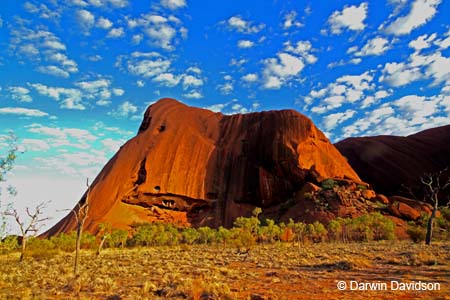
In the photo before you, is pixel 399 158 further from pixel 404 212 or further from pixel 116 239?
pixel 116 239

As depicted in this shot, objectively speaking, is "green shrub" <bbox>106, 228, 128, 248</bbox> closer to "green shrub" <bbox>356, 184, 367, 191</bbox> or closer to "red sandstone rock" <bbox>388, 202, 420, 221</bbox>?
"green shrub" <bbox>356, 184, 367, 191</bbox>

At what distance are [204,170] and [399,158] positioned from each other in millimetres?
49442

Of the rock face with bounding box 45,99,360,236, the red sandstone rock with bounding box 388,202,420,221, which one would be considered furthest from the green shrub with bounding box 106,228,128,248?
the red sandstone rock with bounding box 388,202,420,221

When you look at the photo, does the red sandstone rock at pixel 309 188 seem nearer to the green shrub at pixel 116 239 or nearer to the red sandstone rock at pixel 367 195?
the red sandstone rock at pixel 367 195

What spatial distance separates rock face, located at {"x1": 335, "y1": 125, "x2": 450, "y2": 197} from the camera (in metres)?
79.3

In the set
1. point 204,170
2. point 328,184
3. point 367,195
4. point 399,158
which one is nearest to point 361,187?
point 367,195

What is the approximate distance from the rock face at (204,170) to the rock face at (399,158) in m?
17.5

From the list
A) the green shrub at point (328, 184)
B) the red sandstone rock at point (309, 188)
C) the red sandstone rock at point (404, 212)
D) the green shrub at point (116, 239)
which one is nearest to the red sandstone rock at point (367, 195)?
the red sandstone rock at point (404, 212)

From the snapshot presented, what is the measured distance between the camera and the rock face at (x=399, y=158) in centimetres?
7931

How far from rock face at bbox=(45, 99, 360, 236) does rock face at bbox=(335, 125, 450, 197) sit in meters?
17.5

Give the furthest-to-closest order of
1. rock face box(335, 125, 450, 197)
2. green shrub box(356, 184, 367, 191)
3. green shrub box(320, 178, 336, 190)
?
rock face box(335, 125, 450, 197) → green shrub box(356, 184, 367, 191) → green shrub box(320, 178, 336, 190)

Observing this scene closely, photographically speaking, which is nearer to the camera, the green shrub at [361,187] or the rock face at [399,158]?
the green shrub at [361,187]

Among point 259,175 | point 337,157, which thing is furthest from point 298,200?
point 337,157

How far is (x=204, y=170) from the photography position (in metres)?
67.6
